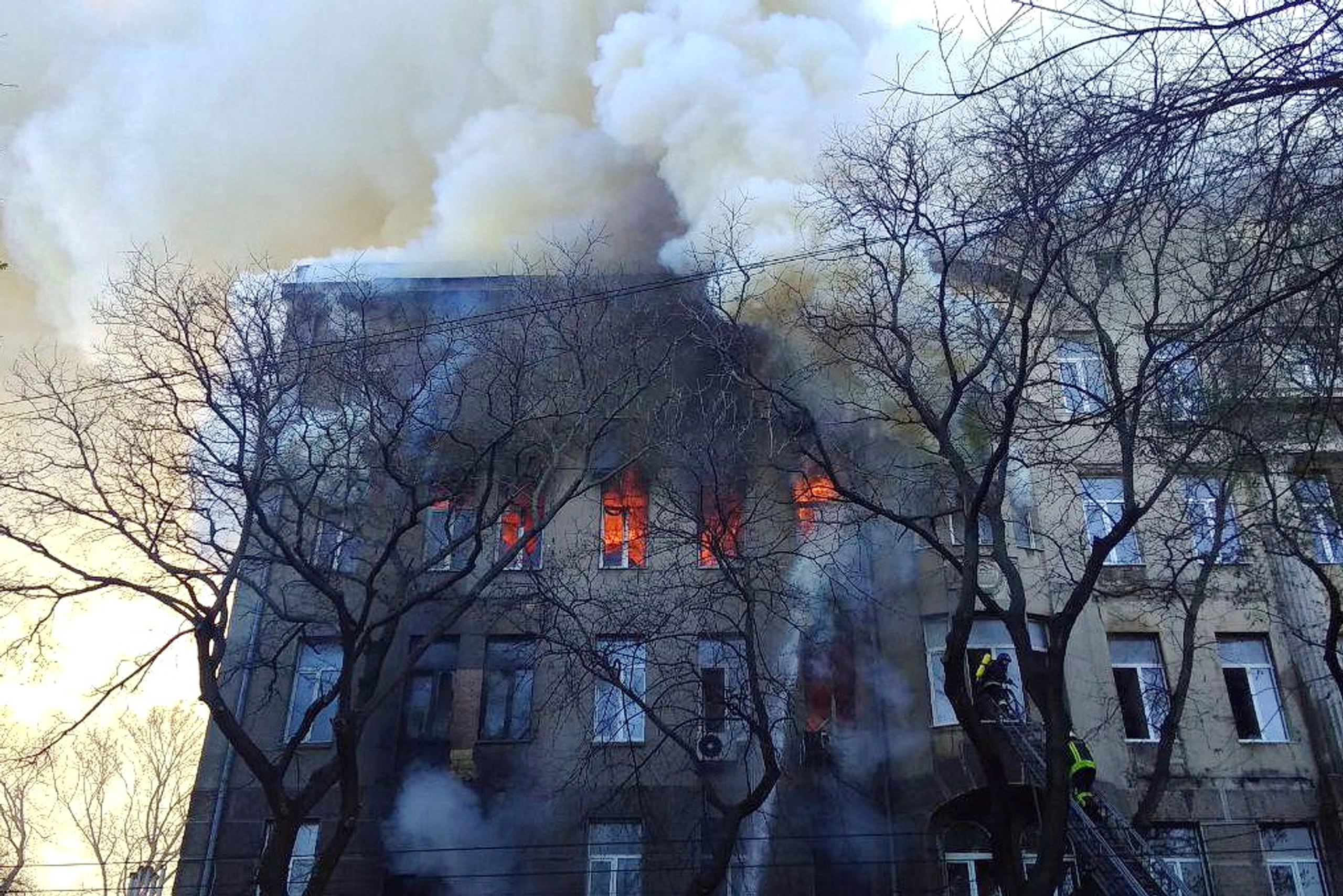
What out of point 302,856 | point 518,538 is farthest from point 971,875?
point 302,856

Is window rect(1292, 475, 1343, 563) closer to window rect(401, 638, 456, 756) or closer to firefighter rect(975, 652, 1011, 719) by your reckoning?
firefighter rect(975, 652, 1011, 719)

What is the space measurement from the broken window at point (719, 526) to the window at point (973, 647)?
11.7ft

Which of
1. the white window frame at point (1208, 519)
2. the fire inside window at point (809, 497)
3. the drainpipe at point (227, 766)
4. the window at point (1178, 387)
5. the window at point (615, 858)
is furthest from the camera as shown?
the fire inside window at point (809, 497)

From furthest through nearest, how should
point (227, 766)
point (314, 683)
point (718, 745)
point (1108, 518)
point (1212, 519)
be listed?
point (314, 683)
point (1108, 518)
point (227, 766)
point (718, 745)
point (1212, 519)

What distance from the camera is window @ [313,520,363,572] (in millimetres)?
16094

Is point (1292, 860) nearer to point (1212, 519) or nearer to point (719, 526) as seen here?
point (1212, 519)

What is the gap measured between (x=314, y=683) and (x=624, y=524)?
606 cm

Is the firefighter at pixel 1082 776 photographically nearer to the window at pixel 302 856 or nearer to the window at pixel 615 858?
the window at pixel 615 858

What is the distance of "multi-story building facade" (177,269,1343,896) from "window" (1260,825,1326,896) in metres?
0.04

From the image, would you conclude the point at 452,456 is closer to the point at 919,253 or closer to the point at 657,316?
the point at 657,316

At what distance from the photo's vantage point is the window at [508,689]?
1705 centimetres

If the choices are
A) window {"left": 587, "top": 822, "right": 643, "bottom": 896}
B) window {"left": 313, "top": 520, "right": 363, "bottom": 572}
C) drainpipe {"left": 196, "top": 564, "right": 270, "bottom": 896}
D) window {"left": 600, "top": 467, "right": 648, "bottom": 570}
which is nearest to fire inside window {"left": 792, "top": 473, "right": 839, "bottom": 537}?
window {"left": 600, "top": 467, "right": 648, "bottom": 570}

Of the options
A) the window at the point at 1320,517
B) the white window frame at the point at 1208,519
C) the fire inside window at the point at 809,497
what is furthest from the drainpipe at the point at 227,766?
the window at the point at 1320,517

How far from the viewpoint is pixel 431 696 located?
17.5m
